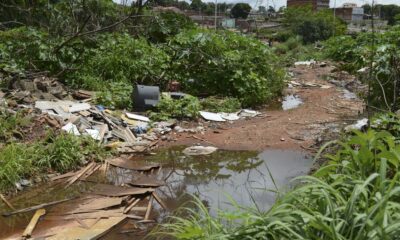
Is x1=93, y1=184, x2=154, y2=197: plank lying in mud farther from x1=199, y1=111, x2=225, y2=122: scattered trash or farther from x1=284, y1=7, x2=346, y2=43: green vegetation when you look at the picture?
x1=284, y1=7, x2=346, y2=43: green vegetation

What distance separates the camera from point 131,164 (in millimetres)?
6672

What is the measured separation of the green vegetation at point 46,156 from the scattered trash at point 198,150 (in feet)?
4.71

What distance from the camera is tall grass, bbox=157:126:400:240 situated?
230cm

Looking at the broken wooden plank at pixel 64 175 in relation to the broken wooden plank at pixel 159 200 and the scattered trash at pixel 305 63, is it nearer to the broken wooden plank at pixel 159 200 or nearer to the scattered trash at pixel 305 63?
the broken wooden plank at pixel 159 200

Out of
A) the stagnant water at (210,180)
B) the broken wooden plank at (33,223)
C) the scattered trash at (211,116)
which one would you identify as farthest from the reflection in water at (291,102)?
the broken wooden plank at (33,223)

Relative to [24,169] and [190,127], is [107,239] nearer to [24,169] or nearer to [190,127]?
[24,169]

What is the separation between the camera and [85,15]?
35.4ft

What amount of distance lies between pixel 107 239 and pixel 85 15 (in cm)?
783

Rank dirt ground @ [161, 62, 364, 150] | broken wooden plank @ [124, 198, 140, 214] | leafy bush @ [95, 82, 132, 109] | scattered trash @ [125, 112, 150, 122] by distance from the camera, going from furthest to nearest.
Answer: leafy bush @ [95, 82, 132, 109] → scattered trash @ [125, 112, 150, 122] → dirt ground @ [161, 62, 364, 150] → broken wooden plank @ [124, 198, 140, 214]

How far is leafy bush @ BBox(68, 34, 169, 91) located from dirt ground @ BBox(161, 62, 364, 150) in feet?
8.66

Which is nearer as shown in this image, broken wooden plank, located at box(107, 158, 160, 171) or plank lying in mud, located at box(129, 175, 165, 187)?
plank lying in mud, located at box(129, 175, 165, 187)

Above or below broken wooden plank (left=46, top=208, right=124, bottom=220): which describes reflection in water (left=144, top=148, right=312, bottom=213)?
below

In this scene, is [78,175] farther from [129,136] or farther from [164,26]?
[164,26]

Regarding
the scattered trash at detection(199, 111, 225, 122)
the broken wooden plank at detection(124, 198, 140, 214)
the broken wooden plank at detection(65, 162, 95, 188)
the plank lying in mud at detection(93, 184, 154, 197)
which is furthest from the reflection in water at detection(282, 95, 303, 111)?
the broken wooden plank at detection(124, 198, 140, 214)
